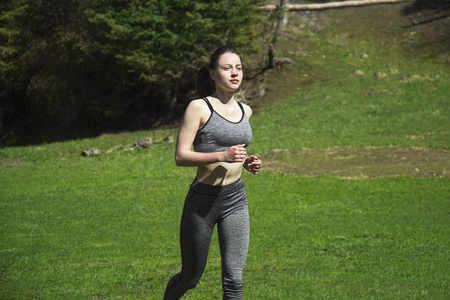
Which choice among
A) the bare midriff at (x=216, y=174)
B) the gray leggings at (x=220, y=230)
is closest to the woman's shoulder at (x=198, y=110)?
the bare midriff at (x=216, y=174)

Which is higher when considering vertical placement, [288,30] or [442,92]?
[288,30]

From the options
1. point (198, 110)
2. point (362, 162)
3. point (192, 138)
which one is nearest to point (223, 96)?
point (198, 110)

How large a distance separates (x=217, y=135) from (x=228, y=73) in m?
0.56

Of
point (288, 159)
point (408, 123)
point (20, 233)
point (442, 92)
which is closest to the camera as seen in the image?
point (20, 233)

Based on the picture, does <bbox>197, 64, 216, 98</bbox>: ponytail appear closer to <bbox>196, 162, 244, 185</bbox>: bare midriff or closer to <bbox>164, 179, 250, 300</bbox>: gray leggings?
<bbox>196, 162, 244, 185</bbox>: bare midriff

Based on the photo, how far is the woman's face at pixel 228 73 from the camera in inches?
188

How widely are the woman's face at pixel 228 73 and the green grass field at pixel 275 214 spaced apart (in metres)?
3.10

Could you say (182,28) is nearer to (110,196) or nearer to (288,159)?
(288,159)

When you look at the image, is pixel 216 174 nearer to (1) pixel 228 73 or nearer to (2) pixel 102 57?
(1) pixel 228 73

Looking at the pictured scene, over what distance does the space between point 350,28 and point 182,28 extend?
535 inches

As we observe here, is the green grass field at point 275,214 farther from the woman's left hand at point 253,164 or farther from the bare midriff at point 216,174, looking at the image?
the bare midriff at point 216,174

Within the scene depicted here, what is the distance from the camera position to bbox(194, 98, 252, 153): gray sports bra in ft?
15.3

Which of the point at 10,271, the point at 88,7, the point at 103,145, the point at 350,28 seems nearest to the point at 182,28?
the point at 88,7

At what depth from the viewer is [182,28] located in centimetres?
3022
